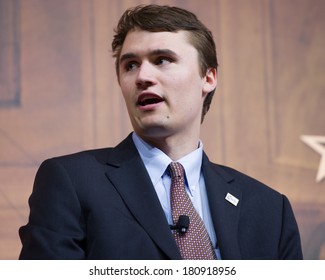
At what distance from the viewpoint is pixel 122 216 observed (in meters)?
2.03

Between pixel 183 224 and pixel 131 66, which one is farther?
pixel 131 66

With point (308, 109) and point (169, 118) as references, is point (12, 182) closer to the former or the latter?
point (169, 118)

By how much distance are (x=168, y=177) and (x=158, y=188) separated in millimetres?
61

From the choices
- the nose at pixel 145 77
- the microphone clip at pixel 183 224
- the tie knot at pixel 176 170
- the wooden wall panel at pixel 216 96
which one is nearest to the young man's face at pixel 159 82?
the nose at pixel 145 77

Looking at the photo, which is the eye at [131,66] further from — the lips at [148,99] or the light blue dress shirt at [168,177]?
the light blue dress shirt at [168,177]

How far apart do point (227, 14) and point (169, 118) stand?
51.4 inches

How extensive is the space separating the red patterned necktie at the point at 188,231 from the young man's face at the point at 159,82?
0.62 ft

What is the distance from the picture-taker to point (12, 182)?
3.00 meters

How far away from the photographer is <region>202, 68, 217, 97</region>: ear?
2.49 metres

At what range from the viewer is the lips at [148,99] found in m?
2.21

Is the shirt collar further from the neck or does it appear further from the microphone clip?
the microphone clip

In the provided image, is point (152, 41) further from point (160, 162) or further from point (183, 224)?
point (183, 224)

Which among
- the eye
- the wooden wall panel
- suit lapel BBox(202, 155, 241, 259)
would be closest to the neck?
suit lapel BBox(202, 155, 241, 259)

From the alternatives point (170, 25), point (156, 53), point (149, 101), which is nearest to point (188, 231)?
point (149, 101)
